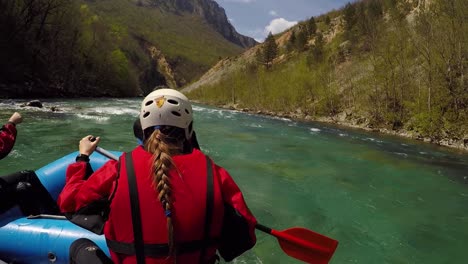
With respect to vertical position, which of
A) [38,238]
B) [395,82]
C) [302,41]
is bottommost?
[38,238]

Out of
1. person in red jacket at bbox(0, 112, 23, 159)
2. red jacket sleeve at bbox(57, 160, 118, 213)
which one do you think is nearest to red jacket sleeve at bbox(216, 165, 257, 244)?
red jacket sleeve at bbox(57, 160, 118, 213)

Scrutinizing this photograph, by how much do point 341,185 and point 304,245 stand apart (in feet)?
19.6

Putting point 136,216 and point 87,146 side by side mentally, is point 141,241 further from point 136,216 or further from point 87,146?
point 87,146

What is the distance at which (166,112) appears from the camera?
6.02 ft

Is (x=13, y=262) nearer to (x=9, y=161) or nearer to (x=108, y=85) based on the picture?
(x=9, y=161)

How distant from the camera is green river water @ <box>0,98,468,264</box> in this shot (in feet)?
16.8

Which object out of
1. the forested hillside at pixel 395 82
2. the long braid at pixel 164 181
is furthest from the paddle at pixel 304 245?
the forested hillside at pixel 395 82

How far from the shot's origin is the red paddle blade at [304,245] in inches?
90.1

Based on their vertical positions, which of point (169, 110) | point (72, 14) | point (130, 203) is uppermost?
point (72, 14)

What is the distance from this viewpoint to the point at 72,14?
34375 mm

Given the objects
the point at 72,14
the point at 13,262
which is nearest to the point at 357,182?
the point at 13,262

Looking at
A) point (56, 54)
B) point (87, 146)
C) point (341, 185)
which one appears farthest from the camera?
point (56, 54)

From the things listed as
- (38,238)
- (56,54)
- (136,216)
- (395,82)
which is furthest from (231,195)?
(56,54)

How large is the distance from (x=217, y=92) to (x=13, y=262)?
4866 cm
